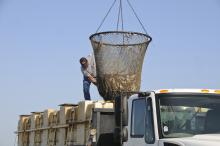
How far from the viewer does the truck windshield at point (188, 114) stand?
6.34m

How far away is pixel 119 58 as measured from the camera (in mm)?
10156

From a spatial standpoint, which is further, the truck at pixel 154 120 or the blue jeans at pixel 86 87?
the blue jeans at pixel 86 87

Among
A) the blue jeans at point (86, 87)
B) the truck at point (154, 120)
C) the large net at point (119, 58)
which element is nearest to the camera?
the truck at point (154, 120)

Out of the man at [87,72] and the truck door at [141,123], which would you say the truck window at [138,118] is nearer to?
the truck door at [141,123]

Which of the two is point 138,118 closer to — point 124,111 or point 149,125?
point 124,111

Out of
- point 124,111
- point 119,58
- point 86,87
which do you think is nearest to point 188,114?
point 124,111


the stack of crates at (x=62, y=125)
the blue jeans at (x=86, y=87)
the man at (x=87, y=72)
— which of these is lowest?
the stack of crates at (x=62, y=125)

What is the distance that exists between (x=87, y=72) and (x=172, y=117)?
558 centimetres

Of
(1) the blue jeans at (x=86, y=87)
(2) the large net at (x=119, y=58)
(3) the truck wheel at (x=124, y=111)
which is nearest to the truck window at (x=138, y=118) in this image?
(3) the truck wheel at (x=124, y=111)

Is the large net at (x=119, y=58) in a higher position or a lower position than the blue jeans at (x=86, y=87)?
higher

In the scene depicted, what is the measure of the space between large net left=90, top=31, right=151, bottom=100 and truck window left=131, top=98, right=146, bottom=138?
2812 millimetres

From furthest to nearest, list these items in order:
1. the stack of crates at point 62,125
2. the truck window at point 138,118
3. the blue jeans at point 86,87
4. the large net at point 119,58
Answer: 1. the blue jeans at point 86,87
2. the large net at point 119,58
3. the stack of crates at point 62,125
4. the truck window at point 138,118

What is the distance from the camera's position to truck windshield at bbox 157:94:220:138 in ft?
20.8

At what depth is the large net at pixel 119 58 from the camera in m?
9.84
